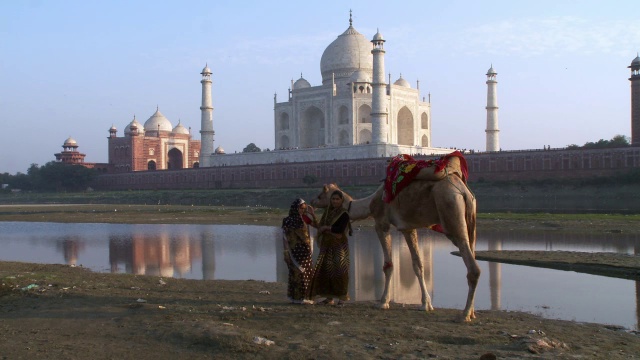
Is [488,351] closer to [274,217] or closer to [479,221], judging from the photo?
[479,221]

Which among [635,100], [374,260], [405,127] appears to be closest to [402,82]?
[405,127]

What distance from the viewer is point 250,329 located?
17.8 ft

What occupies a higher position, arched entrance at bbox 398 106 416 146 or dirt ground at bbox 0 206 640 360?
arched entrance at bbox 398 106 416 146

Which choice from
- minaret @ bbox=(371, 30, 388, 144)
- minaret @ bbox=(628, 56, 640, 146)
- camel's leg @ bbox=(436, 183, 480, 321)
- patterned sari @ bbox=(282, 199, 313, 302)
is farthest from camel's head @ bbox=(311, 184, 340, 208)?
minaret @ bbox=(371, 30, 388, 144)

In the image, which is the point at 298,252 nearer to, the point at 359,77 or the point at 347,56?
the point at 359,77

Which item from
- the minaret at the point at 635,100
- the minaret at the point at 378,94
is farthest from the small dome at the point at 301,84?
the minaret at the point at 635,100

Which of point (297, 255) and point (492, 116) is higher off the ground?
point (492, 116)

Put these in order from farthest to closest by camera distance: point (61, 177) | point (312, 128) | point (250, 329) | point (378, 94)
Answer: point (61, 177) < point (312, 128) < point (378, 94) < point (250, 329)

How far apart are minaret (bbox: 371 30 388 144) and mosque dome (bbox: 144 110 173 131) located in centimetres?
2961

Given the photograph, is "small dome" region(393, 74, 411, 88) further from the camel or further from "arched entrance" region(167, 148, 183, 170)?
the camel

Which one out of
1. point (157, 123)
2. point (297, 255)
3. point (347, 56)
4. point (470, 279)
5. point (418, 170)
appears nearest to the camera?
point (470, 279)

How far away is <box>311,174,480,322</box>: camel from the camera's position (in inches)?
232

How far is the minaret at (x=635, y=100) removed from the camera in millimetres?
36469

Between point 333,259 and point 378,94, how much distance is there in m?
36.6
